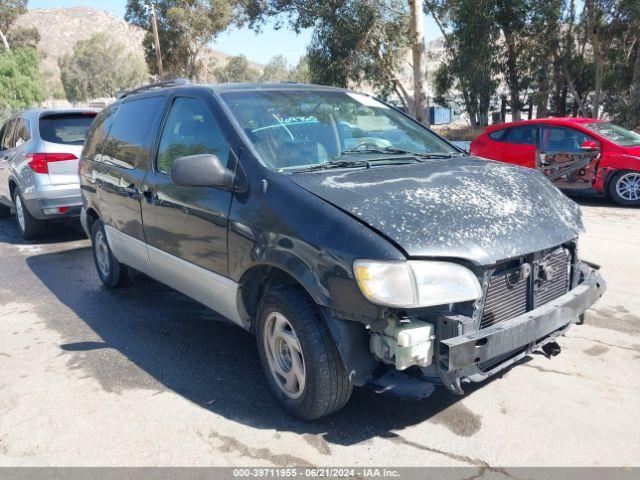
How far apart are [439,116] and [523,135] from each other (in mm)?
Answer: 21831

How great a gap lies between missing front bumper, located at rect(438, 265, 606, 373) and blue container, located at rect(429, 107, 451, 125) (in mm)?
28317

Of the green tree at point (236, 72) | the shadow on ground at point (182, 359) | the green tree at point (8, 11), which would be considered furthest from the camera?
the green tree at point (236, 72)

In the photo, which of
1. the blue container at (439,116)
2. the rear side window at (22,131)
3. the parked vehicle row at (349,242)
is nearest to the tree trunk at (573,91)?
the blue container at (439,116)

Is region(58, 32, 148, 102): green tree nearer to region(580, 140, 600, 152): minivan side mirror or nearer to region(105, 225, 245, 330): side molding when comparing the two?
region(580, 140, 600, 152): minivan side mirror

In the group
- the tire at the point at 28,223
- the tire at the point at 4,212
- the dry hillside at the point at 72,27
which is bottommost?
the tire at the point at 4,212

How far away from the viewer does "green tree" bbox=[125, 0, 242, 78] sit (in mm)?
33844

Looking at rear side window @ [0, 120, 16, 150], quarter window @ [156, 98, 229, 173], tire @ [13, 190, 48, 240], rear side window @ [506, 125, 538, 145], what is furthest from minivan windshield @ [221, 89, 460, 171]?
rear side window @ [506, 125, 538, 145]

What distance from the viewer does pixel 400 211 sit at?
119 inches

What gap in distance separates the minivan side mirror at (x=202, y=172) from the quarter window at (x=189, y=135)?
0.57 feet

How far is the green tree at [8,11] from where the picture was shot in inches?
1891

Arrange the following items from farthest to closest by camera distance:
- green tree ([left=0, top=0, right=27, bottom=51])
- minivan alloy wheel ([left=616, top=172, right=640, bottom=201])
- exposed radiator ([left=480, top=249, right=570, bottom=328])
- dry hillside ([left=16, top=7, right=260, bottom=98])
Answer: dry hillside ([left=16, top=7, right=260, bottom=98])
green tree ([left=0, top=0, right=27, bottom=51])
minivan alloy wheel ([left=616, top=172, right=640, bottom=201])
exposed radiator ([left=480, top=249, right=570, bottom=328])

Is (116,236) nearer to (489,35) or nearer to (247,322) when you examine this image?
(247,322)

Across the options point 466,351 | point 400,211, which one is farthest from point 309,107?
point 466,351

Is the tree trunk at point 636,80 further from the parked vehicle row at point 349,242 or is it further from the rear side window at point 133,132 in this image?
the rear side window at point 133,132
